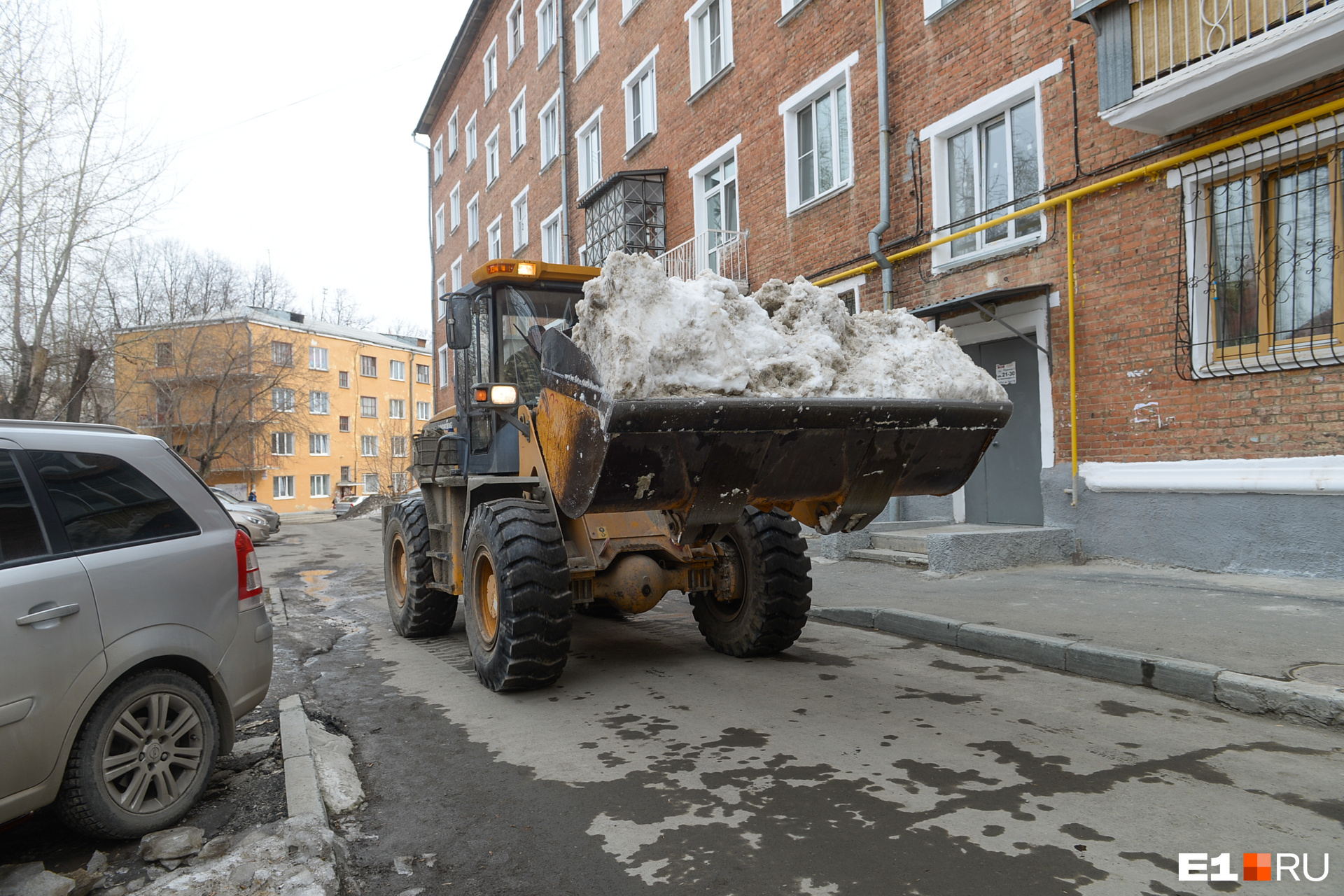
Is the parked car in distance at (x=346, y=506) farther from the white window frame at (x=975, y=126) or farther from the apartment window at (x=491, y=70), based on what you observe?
the white window frame at (x=975, y=126)

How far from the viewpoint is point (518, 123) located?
26.5 meters

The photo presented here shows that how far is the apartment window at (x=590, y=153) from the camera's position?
21.2 m

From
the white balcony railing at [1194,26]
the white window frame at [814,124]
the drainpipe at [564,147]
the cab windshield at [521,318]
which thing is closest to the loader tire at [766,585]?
the cab windshield at [521,318]

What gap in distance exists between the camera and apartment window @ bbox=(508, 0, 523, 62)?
25.6m

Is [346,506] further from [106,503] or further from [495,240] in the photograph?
[106,503]

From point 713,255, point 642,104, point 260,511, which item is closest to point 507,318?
point 713,255

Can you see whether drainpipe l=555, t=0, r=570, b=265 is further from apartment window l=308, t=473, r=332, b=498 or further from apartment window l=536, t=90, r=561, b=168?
apartment window l=308, t=473, r=332, b=498

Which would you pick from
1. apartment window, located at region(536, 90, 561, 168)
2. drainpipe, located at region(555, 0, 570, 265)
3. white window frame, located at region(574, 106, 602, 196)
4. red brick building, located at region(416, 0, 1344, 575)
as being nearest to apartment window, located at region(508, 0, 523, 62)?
apartment window, located at region(536, 90, 561, 168)

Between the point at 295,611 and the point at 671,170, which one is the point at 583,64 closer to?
the point at 671,170

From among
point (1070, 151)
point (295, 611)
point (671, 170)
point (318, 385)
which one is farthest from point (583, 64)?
point (318, 385)

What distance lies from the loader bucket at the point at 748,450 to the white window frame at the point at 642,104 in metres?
15.1

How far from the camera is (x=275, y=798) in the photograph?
376 centimetres

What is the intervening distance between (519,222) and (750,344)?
79.1 ft

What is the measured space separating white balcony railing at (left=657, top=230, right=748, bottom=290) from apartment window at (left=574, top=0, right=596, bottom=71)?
723cm
